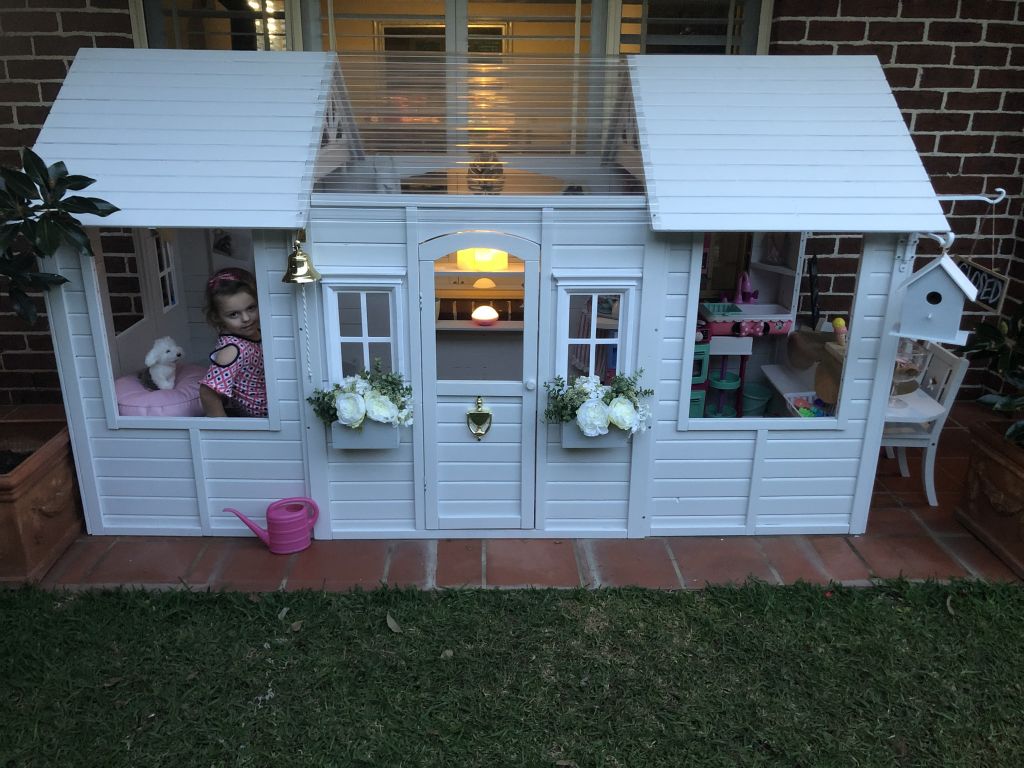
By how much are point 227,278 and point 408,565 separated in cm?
183

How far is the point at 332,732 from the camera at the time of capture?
2971 millimetres

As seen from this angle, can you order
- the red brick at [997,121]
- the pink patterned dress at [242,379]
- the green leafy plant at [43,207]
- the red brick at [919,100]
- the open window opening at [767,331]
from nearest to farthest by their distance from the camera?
the green leafy plant at [43,207]
the pink patterned dress at [242,379]
the open window opening at [767,331]
the red brick at [919,100]
the red brick at [997,121]

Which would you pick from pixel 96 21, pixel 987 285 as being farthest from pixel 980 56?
pixel 96 21

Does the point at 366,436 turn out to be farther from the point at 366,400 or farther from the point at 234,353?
the point at 234,353

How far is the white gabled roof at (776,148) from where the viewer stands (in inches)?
143

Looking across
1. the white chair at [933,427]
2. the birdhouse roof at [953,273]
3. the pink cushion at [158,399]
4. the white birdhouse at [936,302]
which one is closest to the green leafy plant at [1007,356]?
the white chair at [933,427]

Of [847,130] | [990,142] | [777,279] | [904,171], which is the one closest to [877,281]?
[904,171]

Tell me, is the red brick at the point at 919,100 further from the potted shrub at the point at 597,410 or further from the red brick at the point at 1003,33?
the potted shrub at the point at 597,410

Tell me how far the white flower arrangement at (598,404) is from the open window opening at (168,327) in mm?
1521

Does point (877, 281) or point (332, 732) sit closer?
point (332, 732)

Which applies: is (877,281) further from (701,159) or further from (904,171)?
(701,159)

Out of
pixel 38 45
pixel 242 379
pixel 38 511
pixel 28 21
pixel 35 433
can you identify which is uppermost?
pixel 28 21

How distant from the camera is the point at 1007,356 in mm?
4074

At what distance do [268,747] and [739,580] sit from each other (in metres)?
2.28
